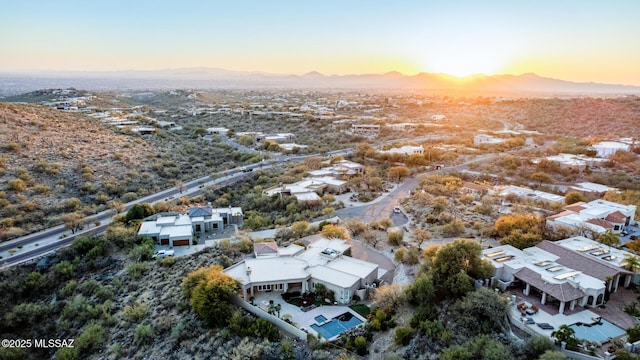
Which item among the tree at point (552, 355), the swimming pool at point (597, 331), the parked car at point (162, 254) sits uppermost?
the tree at point (552, 355)

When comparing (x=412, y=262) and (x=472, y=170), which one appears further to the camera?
(x=472, y=170)

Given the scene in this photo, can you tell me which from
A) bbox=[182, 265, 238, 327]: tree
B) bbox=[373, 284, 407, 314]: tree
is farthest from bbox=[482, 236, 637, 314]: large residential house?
bbox=[182, 265, 238, 327]: tree

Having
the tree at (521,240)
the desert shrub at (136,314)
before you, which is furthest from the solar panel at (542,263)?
the desert shrub at (136,314)

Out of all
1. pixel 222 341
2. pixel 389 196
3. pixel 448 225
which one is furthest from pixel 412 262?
pixel 389 196

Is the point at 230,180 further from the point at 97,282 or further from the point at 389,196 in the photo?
the point at 97,282

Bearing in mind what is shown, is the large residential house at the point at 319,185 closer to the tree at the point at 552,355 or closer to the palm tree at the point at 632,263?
the palm tree at the point at 632,263

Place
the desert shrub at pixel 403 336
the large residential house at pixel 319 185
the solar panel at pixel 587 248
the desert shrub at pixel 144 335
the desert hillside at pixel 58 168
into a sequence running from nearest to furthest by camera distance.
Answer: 1. the desert shrub at pixel 403 336
2. the desert shrub at pixel 144 335
3. the solar panel at pixel 587 248
4. the desert hillside at pixel 58 168
5. the large residential house at pixel 319 185

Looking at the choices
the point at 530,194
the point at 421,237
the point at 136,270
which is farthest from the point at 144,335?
the point at 530,194
